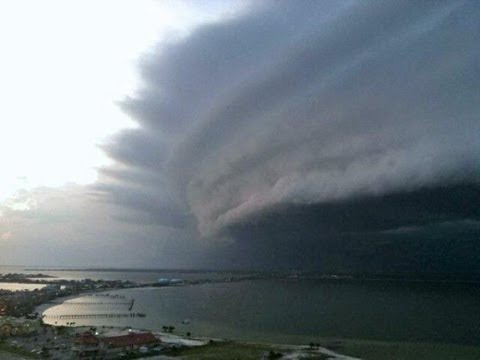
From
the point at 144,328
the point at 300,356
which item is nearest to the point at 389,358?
the point at 300,356

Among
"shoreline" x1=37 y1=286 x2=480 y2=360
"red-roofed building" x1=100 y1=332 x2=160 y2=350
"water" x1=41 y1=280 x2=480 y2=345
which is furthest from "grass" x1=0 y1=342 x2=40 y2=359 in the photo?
"water" x1=41 y1=280 x2=480 y2=345

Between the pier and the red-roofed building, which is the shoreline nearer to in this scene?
the red-roofed building

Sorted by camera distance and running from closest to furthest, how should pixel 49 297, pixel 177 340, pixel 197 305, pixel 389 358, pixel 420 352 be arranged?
pixel 389 358, pixel 420 352, pixel 177 340, pixel 197 305, pixel 49 297

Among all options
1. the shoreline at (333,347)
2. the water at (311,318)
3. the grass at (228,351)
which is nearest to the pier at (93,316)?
the water at (311,318)

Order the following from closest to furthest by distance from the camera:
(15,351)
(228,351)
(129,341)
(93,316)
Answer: (228,351) < (15,351) < (129,341) < (93,316)

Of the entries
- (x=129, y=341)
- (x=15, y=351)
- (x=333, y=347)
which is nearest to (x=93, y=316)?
(x=15, y=351)

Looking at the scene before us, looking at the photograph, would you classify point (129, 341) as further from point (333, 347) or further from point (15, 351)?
point (333, 347)

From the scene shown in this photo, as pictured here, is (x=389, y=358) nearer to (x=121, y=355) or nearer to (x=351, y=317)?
(x=121, y=355)

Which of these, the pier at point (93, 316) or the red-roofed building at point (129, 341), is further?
the pier at point (93, 316)

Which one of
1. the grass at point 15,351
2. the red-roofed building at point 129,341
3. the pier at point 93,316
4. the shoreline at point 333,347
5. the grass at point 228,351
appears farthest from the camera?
the pier at point 93,316

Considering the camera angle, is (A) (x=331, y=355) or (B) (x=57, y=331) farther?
(B) (x=57, y=331)

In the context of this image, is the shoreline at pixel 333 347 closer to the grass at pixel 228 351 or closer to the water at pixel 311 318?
the grass at pixel 228 351
